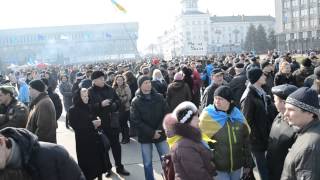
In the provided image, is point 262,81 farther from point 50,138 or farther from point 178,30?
point 178,30

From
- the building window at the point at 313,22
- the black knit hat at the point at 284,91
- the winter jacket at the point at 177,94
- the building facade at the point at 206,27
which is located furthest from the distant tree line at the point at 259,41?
the black knit hat at the point at 284,91

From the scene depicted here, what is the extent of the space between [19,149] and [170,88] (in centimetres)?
621

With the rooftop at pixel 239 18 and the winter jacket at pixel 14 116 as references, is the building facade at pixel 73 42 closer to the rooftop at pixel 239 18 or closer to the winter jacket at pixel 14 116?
the rooftop at pixel 239 18

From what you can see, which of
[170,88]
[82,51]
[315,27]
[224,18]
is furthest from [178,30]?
[170,88]

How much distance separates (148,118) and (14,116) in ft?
6.37

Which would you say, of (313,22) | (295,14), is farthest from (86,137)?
(295,14)

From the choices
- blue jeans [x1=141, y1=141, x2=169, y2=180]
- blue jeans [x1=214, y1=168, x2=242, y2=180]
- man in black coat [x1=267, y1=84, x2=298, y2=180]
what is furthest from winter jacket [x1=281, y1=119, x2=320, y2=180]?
blue jeans [x1=141, y1=141, x2=169, y2=180]

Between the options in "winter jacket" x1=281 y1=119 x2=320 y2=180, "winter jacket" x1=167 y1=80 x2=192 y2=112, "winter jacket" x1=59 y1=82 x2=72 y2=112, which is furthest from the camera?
"winter jacket" x1=59 y1=82 x2=72 y2=112

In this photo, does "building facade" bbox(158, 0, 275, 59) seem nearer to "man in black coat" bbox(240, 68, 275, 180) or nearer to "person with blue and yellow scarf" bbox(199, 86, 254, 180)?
"man in black coat" bbox(240, 68, 275, 180)

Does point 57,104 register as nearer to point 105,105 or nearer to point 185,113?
point 105,105

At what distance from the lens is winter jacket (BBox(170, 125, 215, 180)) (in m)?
3.71

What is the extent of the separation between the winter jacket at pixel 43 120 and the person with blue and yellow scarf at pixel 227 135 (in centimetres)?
214

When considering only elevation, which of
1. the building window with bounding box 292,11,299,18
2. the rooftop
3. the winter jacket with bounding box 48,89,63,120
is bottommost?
the winter jacket with bounding box 48,89,63,120

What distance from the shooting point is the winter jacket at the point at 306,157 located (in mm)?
2848
